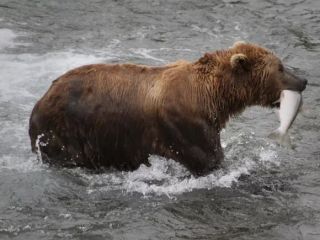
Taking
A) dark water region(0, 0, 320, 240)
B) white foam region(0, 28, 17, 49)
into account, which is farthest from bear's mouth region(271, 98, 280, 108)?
white foam region(0, 28, 17, 49)

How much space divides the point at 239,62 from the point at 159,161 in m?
1.40

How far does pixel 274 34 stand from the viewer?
42.3 ft

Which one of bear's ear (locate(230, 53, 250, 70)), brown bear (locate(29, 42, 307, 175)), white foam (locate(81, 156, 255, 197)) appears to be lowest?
white foam (locate(81, 156, 255, 197))

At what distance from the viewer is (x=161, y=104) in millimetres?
7281

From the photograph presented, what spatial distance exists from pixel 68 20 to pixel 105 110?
6.56m

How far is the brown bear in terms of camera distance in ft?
24.0

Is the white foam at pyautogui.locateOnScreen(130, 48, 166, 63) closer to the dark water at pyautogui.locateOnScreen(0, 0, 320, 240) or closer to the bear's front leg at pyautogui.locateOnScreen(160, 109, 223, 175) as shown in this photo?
the dark water at pyautogui.locateOnScreen(0, 0, 320, 240)

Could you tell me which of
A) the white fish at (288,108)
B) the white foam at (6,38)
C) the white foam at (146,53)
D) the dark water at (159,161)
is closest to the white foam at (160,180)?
the dark water at (159,161)

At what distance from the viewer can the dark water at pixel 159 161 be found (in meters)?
6.76

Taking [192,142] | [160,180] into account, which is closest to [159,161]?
[160,180]

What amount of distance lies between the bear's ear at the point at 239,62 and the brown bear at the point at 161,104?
1 centimetres

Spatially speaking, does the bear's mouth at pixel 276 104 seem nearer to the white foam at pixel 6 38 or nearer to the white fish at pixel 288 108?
the white fish at pixel 288 108

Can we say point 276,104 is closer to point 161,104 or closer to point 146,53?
point 161,104

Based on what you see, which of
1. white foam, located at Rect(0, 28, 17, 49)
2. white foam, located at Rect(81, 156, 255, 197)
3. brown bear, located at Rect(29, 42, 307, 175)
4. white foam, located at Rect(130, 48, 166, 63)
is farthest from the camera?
white foam, located at Rect(0, 28, 17, 49)
